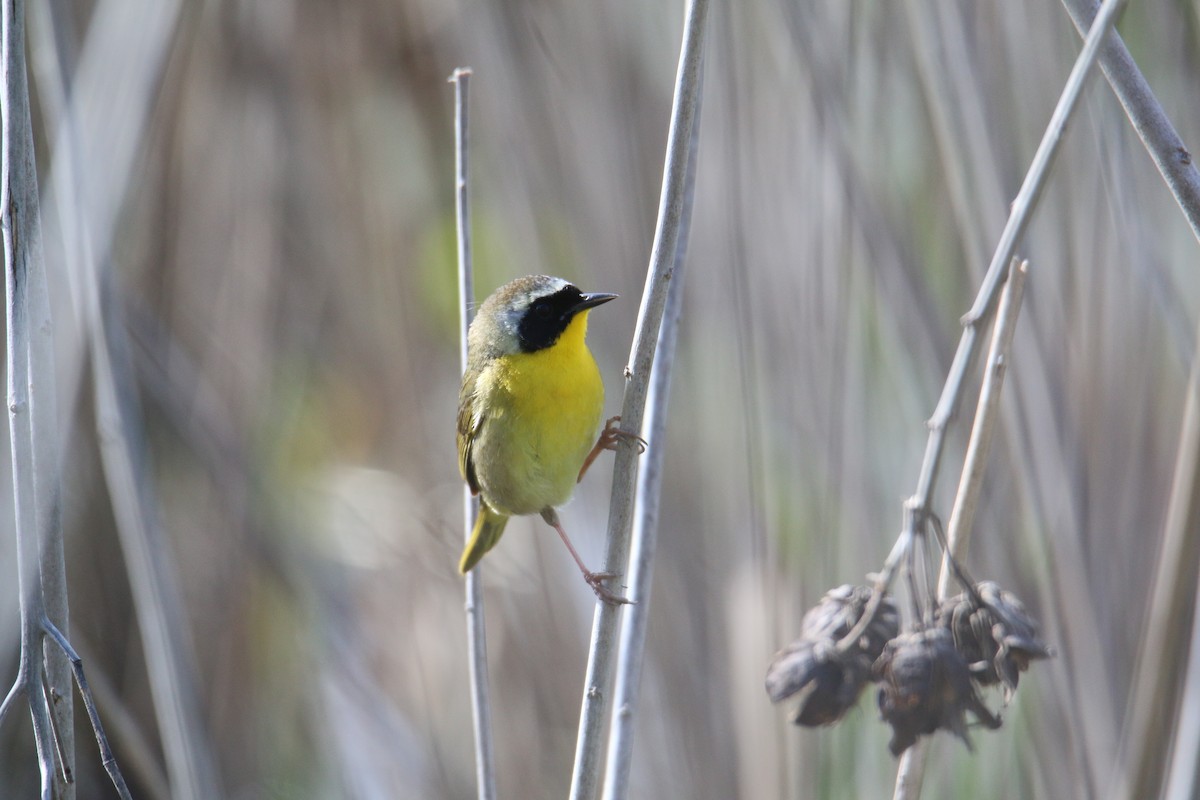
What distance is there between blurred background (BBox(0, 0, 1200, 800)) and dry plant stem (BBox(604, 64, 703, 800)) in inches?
18.2

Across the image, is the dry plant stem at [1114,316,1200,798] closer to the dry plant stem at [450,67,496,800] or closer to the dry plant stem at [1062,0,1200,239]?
the dry plant stem at [1062,0,1200,239]

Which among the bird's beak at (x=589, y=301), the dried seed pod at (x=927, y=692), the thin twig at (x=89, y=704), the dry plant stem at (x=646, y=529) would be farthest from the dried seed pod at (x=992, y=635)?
the bird's beak at (x=589, y=301)

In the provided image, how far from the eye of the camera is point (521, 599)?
3.17 m

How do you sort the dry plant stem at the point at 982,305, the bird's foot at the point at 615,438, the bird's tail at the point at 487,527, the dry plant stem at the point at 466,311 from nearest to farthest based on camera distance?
the dry plant stem at the point at 982,305 → the bird's foot at the point at 615,438 → the dry plant stem at the point at 466,311 → the bird's tail at the point at 487,527

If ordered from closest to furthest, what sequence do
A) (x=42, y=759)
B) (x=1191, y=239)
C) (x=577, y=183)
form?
(x=42, y=759), (x=1191, y=239), (x=577, y=183)

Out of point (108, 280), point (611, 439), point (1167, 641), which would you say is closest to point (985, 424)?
point (1167, 641)

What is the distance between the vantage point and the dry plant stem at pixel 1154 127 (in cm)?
129

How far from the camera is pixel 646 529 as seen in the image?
6.23 ft

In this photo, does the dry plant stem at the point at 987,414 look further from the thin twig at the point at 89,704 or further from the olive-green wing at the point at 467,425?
the olive-green wing at the point at 467,425

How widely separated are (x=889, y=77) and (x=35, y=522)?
1938mm

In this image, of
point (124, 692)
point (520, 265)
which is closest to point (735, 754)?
point (520, 265)

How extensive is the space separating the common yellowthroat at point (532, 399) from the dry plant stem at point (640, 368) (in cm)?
55

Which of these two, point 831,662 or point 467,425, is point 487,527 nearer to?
point 467,425

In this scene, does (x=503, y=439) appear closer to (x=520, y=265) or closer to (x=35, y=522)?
(x=520, y=265)
